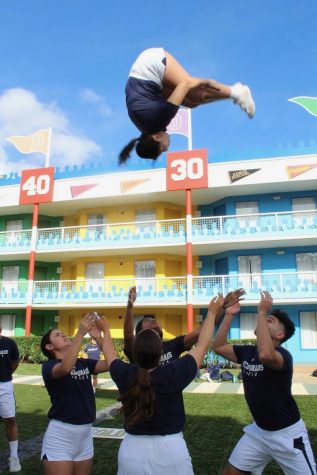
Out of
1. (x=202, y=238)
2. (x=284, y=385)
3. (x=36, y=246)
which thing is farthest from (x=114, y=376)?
(x=36, y=246)

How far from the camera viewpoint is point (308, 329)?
71.7 feet

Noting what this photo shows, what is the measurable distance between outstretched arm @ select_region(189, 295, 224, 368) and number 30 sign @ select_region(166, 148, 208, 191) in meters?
19.5

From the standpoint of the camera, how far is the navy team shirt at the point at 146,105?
3.11 metres

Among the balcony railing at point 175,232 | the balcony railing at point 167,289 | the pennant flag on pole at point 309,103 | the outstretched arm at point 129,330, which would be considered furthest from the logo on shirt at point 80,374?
the pennant flag on pole at point 309,103

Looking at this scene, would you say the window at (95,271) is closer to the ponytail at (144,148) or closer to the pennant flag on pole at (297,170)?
the pennant flag on pole at (297,170)

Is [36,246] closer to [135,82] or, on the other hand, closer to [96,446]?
[96,446]

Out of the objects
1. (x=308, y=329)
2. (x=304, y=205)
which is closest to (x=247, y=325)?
(x=308, y=329)

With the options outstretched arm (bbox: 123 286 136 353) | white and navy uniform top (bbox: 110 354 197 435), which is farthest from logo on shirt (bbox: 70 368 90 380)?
white and navy uniform top (bbox: 110 354 197 435)

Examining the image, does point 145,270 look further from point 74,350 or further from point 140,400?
point 140,400

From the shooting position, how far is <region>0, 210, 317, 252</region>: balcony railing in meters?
21.6

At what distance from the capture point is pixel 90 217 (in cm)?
2708

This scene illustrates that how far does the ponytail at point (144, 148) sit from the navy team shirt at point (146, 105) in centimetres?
A: 9

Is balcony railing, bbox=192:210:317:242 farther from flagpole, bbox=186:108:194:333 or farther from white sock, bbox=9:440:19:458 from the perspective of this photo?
white sock, bbox=9:440:19:458

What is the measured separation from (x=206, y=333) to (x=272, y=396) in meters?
1.43
